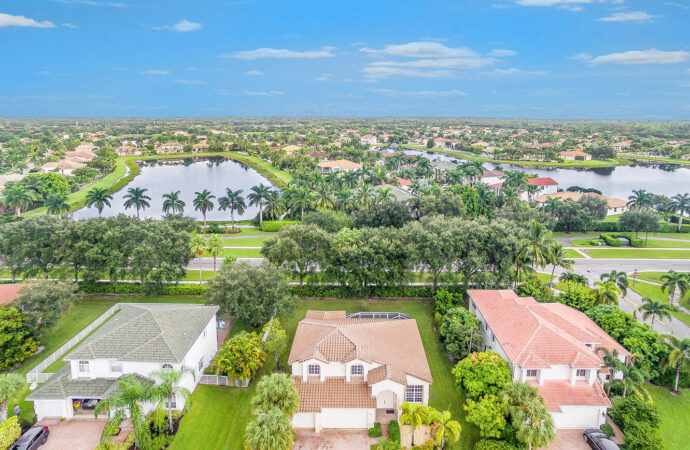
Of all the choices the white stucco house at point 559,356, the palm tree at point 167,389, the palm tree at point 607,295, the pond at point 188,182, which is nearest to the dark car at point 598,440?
the white stucco house at point 559,356

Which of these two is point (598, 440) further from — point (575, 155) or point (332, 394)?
point (575, 155)

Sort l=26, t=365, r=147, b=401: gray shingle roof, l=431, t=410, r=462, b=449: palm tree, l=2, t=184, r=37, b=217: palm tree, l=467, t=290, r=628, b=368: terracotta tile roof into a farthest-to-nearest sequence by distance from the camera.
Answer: l=2, t=184, r=37, b=217: palm tree → l=467, t=290, r=628, b=368: terracotta tile roof → l=26, t=365, r=147, b=401: gray shingle roof → l=431, t=410, r=462, b=449: palm tree

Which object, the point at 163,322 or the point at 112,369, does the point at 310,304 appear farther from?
A: the point at 112,369

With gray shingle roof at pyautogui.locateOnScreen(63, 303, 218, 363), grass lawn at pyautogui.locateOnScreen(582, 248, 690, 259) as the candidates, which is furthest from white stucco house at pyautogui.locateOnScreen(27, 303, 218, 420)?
grass lawn at pyautogui.locateOnScreen(582, 248, 690, 259)

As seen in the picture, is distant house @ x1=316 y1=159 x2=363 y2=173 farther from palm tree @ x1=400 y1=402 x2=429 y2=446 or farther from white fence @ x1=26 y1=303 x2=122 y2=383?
palm tree @ x1=400 y1=402 x2=429 y2=446

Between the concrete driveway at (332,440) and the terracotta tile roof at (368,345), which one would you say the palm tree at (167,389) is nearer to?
the terracotta tile roof at (368,345)

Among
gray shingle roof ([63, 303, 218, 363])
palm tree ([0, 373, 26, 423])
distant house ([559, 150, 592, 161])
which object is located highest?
distant house ([559, 150, 592, 161])
